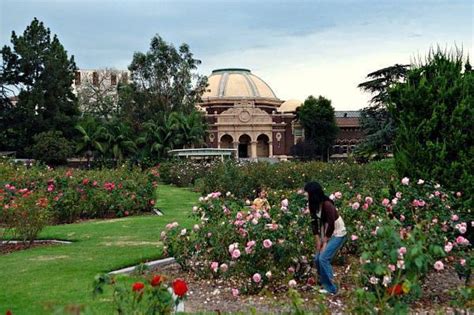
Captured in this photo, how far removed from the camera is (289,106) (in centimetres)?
6862

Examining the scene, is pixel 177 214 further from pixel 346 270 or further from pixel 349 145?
pixel 349 145

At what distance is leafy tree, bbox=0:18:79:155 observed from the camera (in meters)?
37.7

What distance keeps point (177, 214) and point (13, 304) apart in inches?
365

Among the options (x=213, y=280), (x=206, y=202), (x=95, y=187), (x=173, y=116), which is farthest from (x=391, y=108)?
(x=173, y=116)

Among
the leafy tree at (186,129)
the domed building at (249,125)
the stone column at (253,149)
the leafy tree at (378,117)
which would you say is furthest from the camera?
the stone column at (253,149)

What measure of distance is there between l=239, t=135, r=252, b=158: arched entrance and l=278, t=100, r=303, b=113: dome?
22.0 ft

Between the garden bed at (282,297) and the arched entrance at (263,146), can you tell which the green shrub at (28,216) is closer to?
the garden bed at (282,297)

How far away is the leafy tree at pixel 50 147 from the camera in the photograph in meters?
35.8

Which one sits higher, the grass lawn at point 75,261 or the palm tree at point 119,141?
the palm tree at point 119,141

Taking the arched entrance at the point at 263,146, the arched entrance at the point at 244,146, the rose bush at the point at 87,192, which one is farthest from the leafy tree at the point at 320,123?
the rose bush at the point at 87,192

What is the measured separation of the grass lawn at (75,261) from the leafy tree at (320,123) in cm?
4294

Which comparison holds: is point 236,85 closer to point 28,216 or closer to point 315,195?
point 28,216

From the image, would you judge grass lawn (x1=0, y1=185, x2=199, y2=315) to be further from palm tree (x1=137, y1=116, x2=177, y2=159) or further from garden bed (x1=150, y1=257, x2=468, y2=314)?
palm tree (x1=137, y1=116, x2=177, y2=159)

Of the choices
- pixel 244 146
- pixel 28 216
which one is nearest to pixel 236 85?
pixel 244 146
